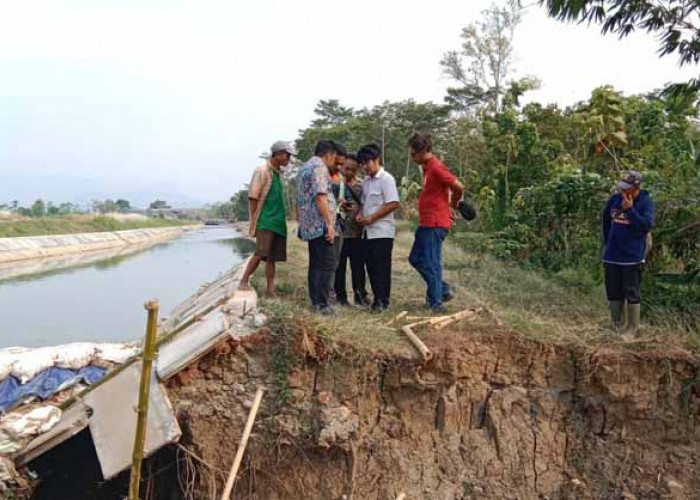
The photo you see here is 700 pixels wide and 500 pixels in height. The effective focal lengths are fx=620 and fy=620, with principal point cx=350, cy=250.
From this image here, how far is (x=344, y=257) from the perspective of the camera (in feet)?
18.1

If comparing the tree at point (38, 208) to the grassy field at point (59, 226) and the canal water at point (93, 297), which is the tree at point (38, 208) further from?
the canal water at point (93, 297)

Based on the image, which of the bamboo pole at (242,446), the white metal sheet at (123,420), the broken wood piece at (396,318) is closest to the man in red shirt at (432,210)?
the broken wood piece at (396,318)

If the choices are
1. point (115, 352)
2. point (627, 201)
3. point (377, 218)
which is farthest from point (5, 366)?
point (627, 201)

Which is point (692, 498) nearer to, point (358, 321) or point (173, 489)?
point (358, 321)

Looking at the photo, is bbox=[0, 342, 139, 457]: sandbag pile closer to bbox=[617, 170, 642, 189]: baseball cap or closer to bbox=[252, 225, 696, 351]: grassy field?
bbox=[252, 225, 696, 351]: grassy field

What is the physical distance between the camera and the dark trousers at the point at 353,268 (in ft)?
17.9

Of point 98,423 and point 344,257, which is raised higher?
point 344,257

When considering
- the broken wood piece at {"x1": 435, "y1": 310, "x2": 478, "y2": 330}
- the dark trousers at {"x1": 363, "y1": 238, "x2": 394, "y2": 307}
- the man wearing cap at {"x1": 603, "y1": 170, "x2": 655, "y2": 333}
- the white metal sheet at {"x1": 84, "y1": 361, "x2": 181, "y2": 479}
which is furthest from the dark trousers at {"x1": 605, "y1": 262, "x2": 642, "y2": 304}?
the white metal sheet at {"x1": 84, "y1": 361, "x2": 181, "y2": 479}

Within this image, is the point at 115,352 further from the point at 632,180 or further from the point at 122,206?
the point at 122,206

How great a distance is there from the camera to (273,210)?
5039mm

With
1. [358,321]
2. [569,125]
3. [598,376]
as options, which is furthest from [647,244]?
[569,125]

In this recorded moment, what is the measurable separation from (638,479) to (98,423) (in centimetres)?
359

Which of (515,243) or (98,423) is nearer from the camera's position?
(98,423)

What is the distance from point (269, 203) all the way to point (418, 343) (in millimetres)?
1735
